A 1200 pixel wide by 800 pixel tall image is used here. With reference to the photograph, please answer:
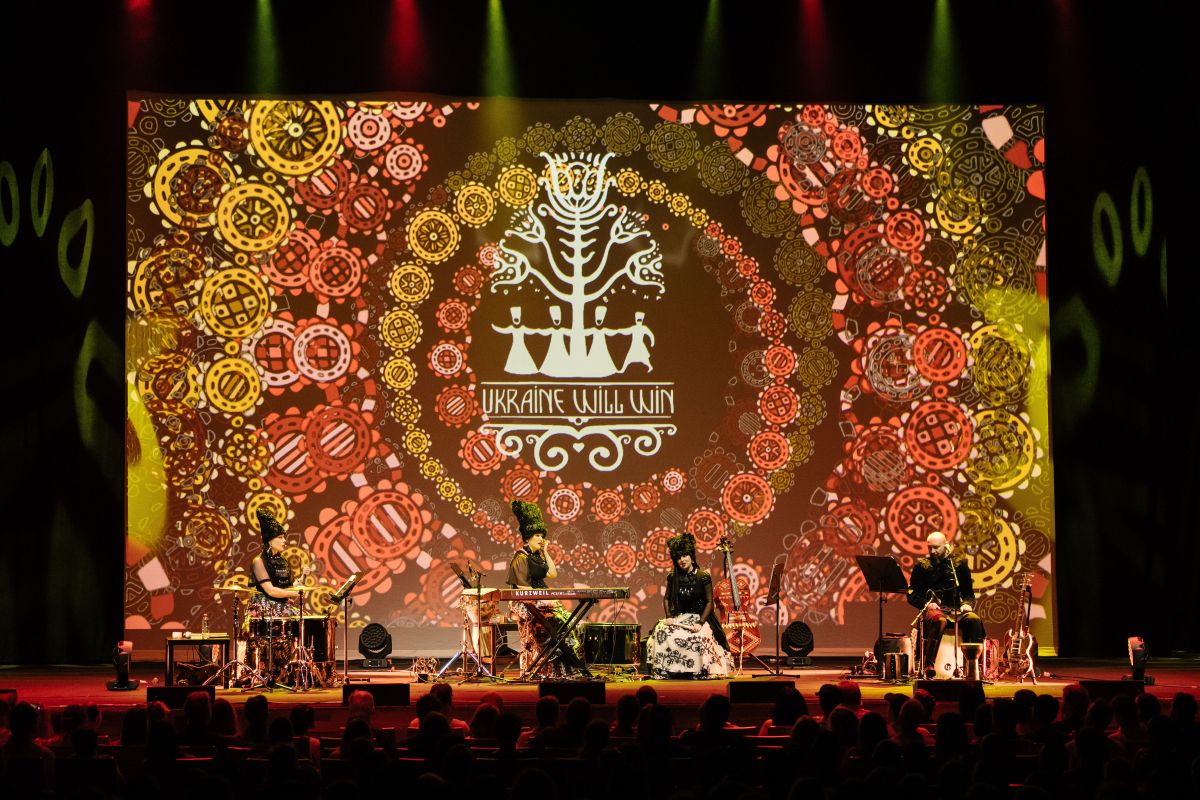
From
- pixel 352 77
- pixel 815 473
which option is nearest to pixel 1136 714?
pixel 815 473

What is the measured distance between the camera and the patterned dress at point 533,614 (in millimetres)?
9766

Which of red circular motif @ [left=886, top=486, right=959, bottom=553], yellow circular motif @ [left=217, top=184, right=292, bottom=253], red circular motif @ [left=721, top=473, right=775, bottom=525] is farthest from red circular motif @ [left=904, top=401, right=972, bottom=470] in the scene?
yellow circular motif @ [left=217, top=184, right=292, bottom=253]

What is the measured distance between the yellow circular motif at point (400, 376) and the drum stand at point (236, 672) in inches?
96.3

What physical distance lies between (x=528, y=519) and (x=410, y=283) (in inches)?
89.2

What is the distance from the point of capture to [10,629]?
11016mm

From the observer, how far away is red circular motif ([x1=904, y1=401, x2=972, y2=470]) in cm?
1138

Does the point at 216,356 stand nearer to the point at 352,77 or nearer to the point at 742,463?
the point at 352,77

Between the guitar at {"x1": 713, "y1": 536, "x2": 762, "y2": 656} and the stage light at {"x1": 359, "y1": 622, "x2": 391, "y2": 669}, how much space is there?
8.08ft

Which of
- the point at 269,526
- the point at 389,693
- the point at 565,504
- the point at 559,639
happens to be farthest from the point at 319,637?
the point at 565,504

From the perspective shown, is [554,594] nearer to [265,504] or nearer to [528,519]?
[528,519]

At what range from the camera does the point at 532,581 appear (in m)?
10.1

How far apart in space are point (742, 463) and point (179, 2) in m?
5.71

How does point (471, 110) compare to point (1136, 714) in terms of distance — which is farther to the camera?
point (471, 110)

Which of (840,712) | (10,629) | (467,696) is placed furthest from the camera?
(10,629)
